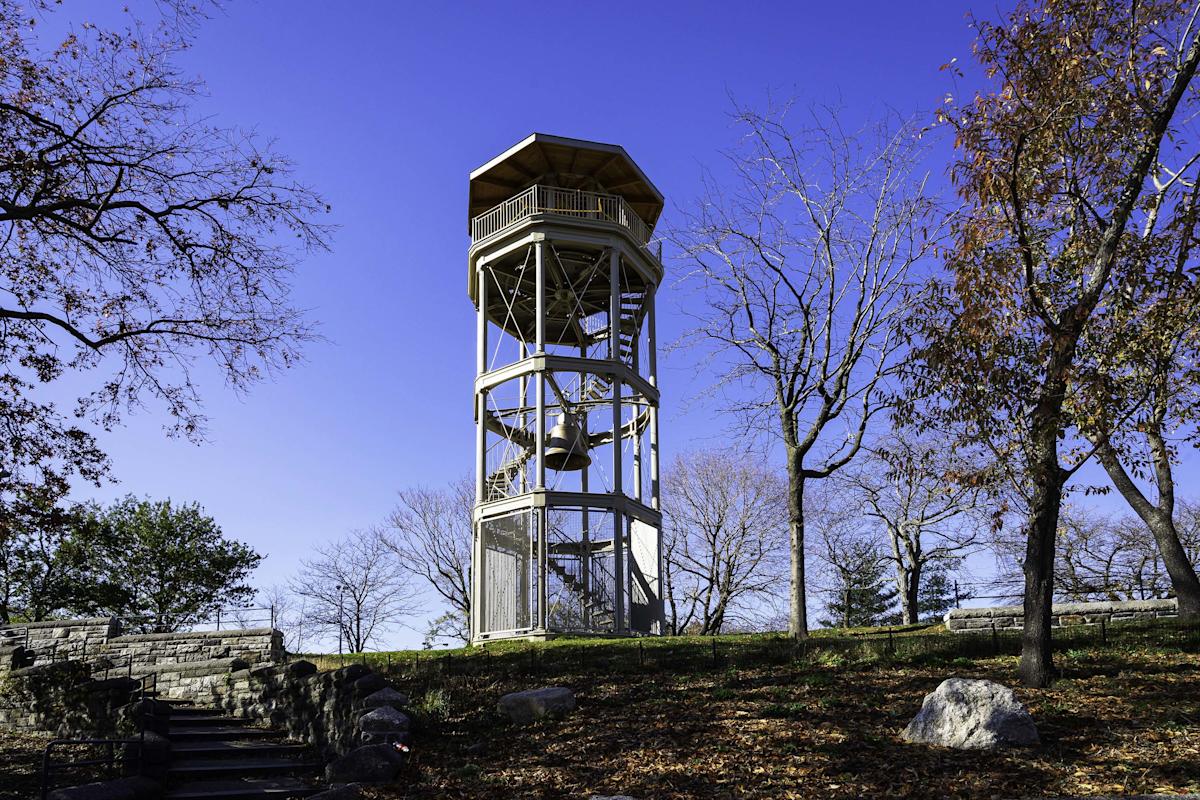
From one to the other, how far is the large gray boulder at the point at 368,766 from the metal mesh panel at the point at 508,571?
11233mm

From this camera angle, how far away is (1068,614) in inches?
736

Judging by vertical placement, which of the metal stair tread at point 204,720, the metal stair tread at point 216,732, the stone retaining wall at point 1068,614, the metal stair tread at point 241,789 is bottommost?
the metal stair tread at point 241,789

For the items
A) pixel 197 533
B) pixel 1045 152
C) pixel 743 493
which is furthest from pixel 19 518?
pixel 743 493

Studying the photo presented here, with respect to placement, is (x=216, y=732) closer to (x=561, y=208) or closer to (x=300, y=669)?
(x=300, y=669)

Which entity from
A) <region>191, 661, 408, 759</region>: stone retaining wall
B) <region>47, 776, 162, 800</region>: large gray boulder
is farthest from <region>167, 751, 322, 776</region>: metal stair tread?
<region>47, 776, 162, 800</region>: large gray boulder

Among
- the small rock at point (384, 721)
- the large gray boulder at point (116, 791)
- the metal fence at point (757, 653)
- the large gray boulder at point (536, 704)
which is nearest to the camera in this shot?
the large gray boulder at point (116, 791)

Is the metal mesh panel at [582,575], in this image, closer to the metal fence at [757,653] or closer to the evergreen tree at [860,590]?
the metal fence at [757,653]

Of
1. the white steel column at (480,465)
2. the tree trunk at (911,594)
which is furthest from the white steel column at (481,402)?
the tree trunk at (911,594)

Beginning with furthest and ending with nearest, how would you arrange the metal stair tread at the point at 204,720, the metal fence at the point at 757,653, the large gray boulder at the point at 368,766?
the metal stair tread at the point at 204,720 < the metal fence at the point at 757,653 < the large gray boulder at the point at 368,766

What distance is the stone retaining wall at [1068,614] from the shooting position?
18.6 m

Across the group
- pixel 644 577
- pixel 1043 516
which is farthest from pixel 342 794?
pixel 644 577

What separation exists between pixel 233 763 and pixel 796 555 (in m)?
10.8

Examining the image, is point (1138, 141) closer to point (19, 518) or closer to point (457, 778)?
point (457, 778)

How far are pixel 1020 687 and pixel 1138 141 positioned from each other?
6715 millimetres
